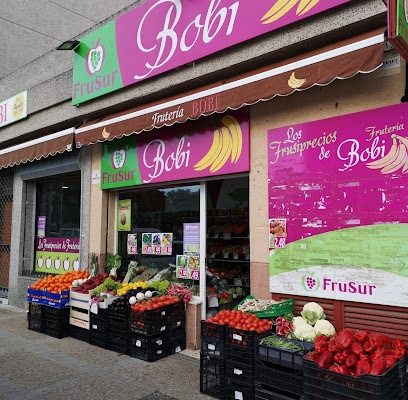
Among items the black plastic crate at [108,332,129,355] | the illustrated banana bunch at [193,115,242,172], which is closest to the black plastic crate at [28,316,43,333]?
the black plastic crate at [108,332,129,355]

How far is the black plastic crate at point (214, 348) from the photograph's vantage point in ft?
14.6

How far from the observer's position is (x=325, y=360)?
3.41 m

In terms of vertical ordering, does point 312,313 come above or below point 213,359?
above

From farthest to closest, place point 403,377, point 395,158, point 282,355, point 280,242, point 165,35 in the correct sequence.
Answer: point 165,35 → point 280,242 → point 395,158 → point 282,355 → point 403,377

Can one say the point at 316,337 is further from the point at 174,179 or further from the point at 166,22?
the point at 166,22

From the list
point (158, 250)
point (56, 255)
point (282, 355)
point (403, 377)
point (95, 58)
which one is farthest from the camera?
point (56, 255)

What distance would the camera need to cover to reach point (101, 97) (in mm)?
7465

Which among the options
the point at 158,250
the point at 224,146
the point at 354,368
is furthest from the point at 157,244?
the point at 354,368

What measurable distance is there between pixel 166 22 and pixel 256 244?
386cm

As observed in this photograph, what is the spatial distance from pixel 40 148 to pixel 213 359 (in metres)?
5.80

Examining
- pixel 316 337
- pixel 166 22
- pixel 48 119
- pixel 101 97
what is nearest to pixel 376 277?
pixel 316 337

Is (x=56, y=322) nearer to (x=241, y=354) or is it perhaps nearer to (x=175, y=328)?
(x=175, y=328)

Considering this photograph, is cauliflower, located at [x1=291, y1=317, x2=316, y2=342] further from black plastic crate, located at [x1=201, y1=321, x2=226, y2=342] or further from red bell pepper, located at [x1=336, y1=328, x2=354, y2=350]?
black plastic crate, located at [x1=201, y1=321, x2=226, y2=342]

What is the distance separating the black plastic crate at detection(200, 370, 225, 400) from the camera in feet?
14.3
